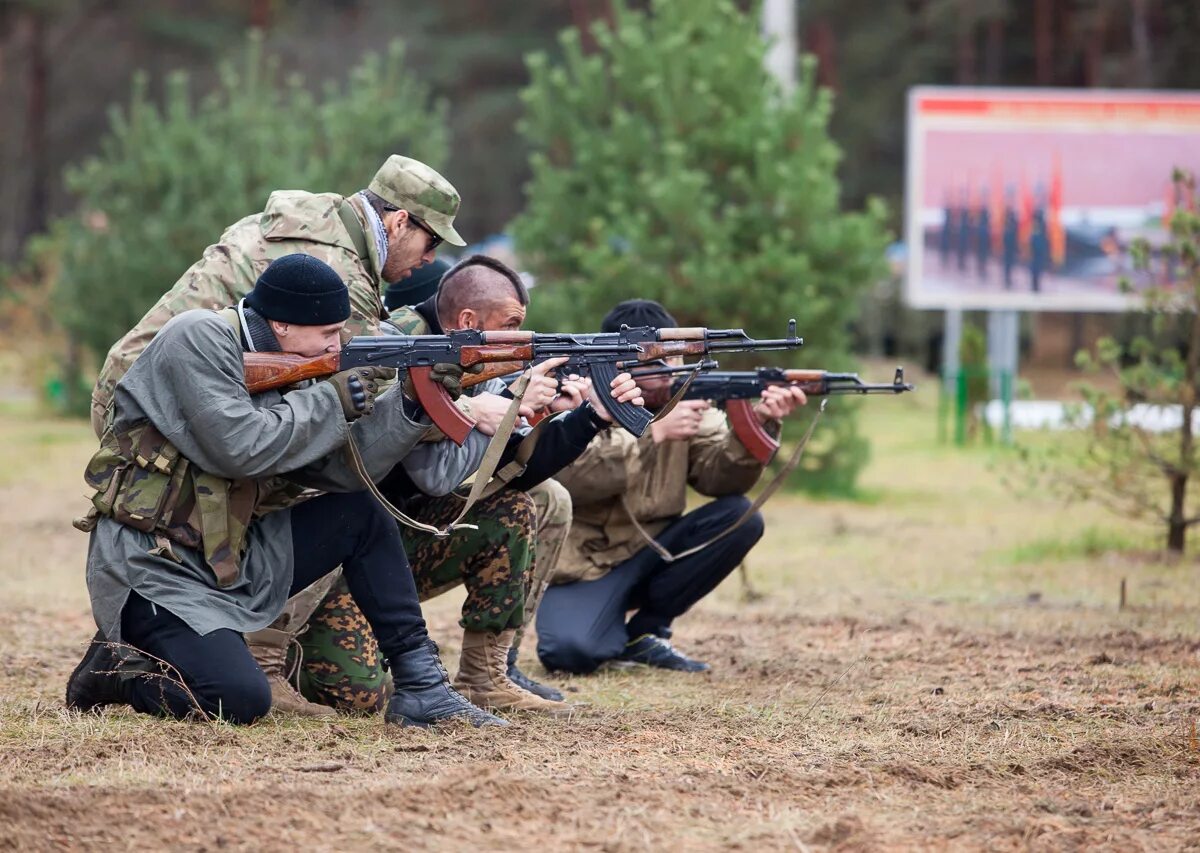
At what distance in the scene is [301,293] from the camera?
4.70m

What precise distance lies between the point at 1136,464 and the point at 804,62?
14.1 feet

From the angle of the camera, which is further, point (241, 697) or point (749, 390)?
point (749, 390)

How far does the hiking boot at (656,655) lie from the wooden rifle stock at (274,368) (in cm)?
206

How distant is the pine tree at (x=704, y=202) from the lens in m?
12.2

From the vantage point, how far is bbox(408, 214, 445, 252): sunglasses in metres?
5.59

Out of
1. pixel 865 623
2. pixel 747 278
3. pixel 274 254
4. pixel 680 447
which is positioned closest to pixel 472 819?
pixel 274 254

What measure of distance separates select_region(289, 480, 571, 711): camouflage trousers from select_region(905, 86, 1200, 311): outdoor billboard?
11.3 m

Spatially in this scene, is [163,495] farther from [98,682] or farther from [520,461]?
[520,461]

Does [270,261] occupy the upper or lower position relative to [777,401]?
upper

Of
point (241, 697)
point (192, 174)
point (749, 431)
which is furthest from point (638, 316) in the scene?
point (192, 174)

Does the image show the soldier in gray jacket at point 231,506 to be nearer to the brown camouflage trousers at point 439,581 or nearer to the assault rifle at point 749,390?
the brown camouflage trousers at point 439,581

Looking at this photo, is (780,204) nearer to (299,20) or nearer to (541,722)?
(541,722)

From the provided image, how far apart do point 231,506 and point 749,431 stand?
2.18 meters

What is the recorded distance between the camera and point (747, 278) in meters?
12.1
